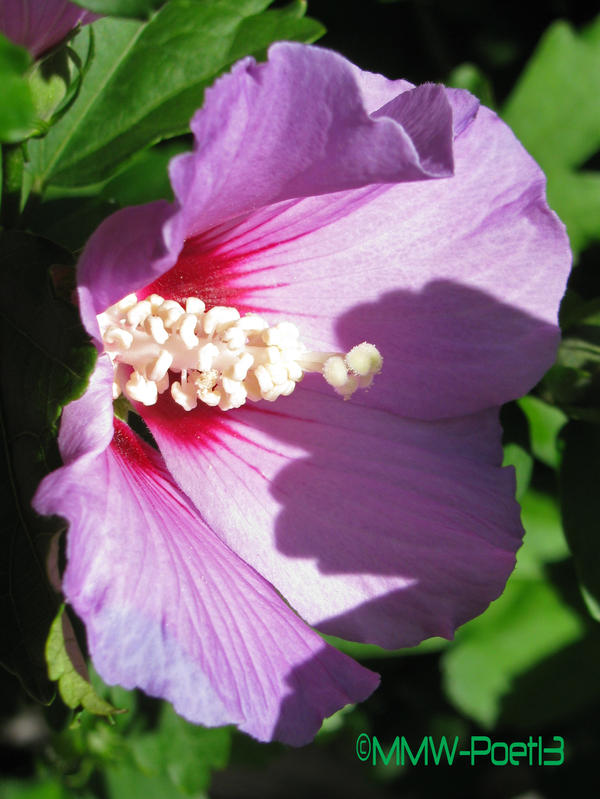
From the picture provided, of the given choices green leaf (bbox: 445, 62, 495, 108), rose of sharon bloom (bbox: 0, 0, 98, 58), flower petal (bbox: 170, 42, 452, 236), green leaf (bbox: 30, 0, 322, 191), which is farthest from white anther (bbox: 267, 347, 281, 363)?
green leaf (bbox: 445, 62, 495, 108)

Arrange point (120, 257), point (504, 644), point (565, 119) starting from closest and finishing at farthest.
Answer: point (120, 257)
point (565, 119)
point (504, 644)

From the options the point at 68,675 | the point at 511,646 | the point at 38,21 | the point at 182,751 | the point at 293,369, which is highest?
the point at 38,21

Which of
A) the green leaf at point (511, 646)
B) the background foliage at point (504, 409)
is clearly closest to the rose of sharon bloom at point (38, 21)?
the background foliage at point (504, 409)

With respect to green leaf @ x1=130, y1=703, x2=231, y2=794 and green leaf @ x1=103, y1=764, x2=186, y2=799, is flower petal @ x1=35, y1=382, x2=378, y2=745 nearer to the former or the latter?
green leaf @ x1=130, y1=703, x2=231, y2=794

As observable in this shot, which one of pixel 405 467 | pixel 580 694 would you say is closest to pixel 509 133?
pixel 405 467

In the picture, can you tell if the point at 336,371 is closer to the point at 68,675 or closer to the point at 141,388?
the point at 141,388

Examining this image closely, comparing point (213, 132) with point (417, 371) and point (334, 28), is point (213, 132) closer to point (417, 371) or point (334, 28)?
point (417, 371)

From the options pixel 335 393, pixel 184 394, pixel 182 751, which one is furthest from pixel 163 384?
pixel 182 751
